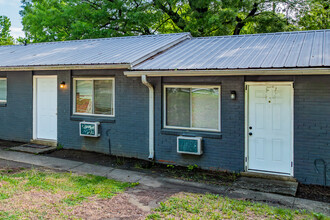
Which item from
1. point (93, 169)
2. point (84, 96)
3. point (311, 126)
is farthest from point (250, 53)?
point (84, 96)

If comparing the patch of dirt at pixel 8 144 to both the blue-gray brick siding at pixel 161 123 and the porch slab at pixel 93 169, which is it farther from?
the porch slab at pixel 93 169

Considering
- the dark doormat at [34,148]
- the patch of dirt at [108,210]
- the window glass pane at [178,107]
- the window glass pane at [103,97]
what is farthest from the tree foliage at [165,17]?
the patch of dirt at [108,210]

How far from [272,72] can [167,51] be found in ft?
13.1

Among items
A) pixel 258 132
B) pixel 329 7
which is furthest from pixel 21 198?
pixel 329 7

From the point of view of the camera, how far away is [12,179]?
6.17 metres

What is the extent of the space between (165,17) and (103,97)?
13413mm

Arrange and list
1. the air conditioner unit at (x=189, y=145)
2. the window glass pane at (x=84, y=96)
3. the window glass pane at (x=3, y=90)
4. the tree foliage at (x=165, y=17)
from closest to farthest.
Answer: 1. the air conditioner unit at (x=189, y=145)
2. the window glass pane at (x=84, y=96)
3. the window glass pane at (x=3, y=90)
4. the tree foliage at (x=165, y=17)

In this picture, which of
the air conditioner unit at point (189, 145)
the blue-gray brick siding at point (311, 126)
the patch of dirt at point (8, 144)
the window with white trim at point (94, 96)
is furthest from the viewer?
the patch of dirt at point (8, 144)

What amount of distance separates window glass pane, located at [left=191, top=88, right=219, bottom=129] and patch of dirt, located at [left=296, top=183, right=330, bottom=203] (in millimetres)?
2364

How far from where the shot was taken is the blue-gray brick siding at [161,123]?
20.7 ft

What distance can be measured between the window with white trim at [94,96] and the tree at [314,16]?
530 inches

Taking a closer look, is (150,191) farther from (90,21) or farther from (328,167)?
(90,21)

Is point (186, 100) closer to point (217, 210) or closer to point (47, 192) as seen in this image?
point (217, 210)

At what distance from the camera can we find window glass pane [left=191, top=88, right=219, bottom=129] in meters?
7.45
